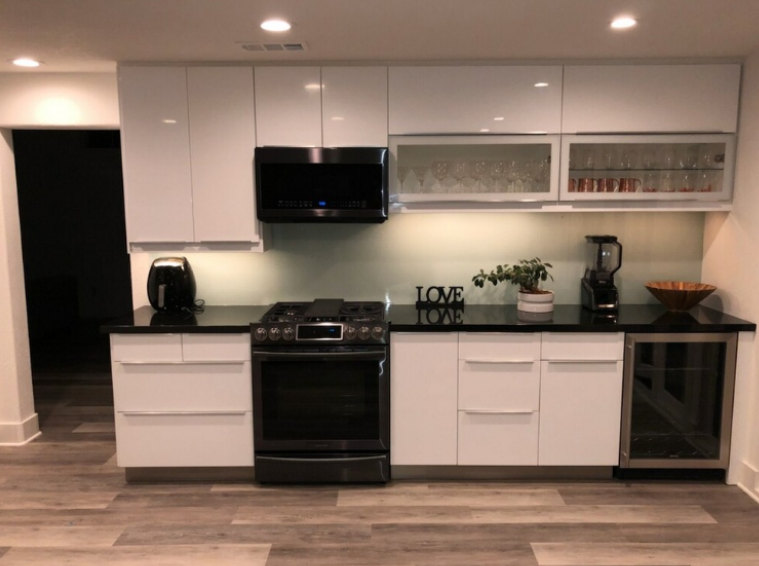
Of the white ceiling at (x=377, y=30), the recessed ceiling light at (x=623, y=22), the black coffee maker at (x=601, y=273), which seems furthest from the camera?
the black coffee maker at (x=601, y=273)

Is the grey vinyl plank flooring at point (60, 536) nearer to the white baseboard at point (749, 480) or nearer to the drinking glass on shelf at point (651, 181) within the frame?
the white baseboard at point (749, 480)

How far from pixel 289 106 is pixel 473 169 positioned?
3.59 ft

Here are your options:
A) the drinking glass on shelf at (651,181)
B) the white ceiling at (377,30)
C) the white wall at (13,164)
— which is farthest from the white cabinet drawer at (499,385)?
the white wall at (13,164)

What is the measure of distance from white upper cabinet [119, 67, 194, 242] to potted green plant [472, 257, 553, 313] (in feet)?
5.83

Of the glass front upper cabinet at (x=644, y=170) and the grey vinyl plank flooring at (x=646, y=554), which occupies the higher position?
the glass front upper cabinet at (x=644, y=170)

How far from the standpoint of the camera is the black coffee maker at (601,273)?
3.30 metres

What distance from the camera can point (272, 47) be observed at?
9.38 ft

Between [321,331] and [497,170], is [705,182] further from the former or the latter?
[321,331]

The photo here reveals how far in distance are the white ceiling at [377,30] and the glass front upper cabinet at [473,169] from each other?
1.47 ft

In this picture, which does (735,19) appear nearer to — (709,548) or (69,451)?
(709,548)

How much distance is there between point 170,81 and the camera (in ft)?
10.1

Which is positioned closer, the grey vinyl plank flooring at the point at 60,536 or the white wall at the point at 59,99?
the grey vinyl plank flooring at the point at 60,536

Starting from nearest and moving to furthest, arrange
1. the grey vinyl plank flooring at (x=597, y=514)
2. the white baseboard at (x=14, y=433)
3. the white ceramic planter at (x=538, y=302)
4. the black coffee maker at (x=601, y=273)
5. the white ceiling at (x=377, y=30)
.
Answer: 1. the white ceiling at (x=377, y=30)
2. the grey vinyl plank flooring at (x=597, y=514)
3. the white ceramic planter at (x=538, y=302)
4. the black coffee maker at (x=601, y=273)
5. the white baseboard at (x=14, y=433)

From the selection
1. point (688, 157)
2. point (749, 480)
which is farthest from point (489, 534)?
point (688, 157)
